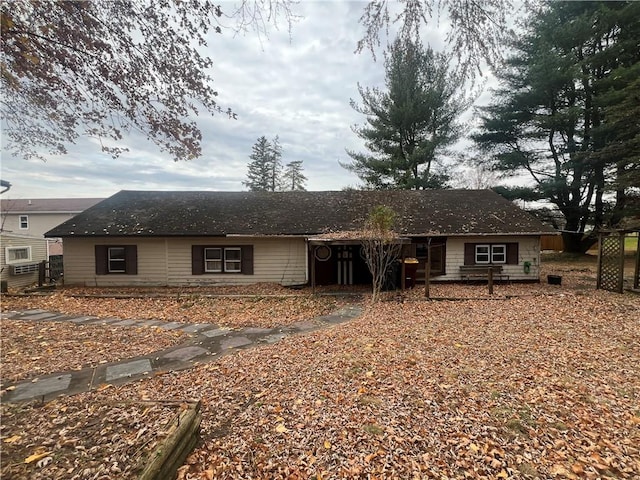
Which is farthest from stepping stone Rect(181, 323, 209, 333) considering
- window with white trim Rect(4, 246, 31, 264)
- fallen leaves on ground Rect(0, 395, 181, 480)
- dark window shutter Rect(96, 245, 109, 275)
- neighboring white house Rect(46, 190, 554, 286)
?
window with white trim Rect(4, 246, 31, 264)

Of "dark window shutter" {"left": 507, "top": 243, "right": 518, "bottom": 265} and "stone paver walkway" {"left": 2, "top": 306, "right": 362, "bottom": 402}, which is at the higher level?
"dark window shutter" {"left": 507, "top": 243, "right": 518, "bottom": 265}

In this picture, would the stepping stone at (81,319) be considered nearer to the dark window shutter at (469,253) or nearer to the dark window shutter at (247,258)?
the dark window shutter at (247,258)

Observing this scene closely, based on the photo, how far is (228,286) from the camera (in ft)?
42.8

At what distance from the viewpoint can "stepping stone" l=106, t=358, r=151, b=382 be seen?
4758 millimetres

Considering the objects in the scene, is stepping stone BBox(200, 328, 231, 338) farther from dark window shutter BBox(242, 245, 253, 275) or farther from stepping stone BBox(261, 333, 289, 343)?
dark window shutter BBox(242, 245, 253, 275)

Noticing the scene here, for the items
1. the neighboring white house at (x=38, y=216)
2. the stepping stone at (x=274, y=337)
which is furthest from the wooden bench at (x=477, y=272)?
the neighboring white house at (x=38, y=216)

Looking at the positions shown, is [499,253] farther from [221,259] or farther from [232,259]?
[221,259]

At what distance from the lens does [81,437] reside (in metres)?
2.81

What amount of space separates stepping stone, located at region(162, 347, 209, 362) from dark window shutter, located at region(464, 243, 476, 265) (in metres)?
11.4

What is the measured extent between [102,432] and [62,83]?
5617 mm

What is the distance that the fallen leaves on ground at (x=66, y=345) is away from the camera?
16.3 feet

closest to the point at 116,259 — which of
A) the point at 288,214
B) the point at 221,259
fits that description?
the point at 221,259

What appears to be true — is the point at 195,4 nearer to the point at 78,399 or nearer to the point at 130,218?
the point at 78,399

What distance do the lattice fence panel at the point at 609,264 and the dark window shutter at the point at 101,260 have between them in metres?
19.7
